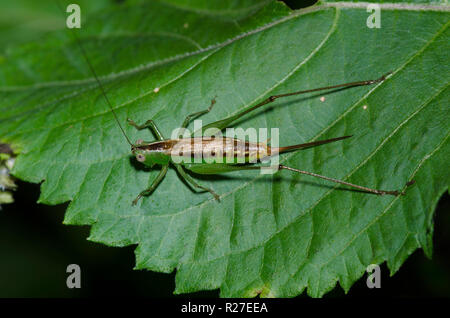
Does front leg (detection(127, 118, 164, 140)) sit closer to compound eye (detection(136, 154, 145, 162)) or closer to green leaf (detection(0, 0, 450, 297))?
green leaf (detection(0, 0, 450, 297))

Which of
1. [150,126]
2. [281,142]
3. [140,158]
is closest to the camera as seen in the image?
[281,142]

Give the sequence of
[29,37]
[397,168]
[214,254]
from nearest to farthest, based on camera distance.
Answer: [397,168] < [214,254] < [29,37]

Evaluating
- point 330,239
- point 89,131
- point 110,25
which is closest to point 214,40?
point 89,131

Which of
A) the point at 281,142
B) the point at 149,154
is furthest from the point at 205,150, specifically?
the point at 281,142

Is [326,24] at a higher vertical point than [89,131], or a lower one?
higher

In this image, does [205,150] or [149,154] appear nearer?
[149,154]

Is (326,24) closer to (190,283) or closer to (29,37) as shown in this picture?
(190,283)

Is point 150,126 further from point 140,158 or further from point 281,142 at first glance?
point 281,142

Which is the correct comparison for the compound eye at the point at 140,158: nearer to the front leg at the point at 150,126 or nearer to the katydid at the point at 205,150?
the katydid at the point at 205,150
